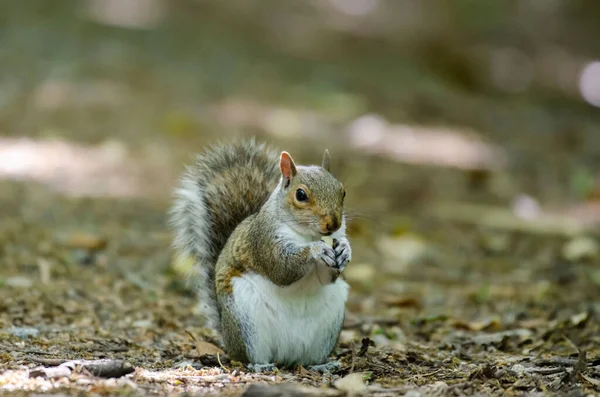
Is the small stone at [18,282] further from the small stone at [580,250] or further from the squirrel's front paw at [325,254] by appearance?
the small stone at [580,250]

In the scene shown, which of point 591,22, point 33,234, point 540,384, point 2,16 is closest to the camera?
point 540,384

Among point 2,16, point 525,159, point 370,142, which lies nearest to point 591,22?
point 525,159

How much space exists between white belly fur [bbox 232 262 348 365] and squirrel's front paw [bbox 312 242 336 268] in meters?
0.19

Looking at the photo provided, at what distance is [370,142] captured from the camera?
8438 mm

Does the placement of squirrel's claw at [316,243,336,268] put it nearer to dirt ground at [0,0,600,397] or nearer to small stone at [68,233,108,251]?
dirt ground at [0,0,600,397]

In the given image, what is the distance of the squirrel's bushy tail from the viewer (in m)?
3.96

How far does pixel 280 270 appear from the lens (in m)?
3.40

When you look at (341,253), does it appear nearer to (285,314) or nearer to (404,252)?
(285,314)

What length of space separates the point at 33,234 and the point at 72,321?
5.03ft

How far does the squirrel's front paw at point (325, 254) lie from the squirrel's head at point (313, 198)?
6cm

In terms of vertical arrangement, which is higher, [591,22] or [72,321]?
[591,22]

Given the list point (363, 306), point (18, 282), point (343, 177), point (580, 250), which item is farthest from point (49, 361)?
point (343, 177)

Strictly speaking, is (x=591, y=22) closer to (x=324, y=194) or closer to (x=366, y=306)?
(x=366, y=306)

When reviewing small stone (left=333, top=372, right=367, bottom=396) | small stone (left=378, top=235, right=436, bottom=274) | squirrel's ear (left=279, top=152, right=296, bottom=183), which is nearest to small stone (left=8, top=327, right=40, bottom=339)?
squirrel's ear (left=279, top=152, right=296, bottom=183)
